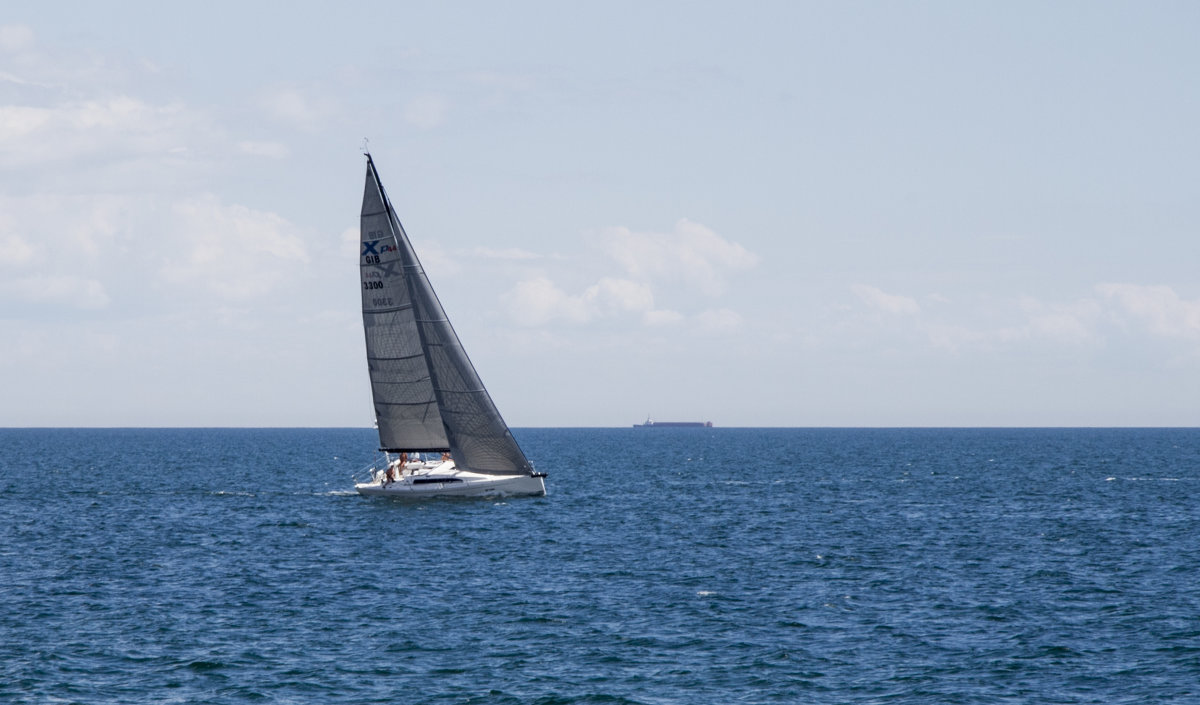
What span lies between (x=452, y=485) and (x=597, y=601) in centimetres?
2867

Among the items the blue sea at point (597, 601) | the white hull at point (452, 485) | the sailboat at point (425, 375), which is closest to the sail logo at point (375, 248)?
the sailboat at point (425, 375)

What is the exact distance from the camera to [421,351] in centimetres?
6906

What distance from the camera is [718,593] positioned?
41562 millimetres

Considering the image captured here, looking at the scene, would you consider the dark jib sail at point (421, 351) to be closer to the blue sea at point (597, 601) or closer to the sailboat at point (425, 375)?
the sailboat at point (425, 375)

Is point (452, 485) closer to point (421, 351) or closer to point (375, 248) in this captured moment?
point (421, 351)

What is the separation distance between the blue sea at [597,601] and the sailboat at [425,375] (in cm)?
167

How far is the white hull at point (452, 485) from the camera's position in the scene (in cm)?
6756

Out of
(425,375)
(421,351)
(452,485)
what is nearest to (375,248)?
(421,351)

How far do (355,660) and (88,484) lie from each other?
73.3 m

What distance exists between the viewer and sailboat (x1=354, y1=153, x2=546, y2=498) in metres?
68.4

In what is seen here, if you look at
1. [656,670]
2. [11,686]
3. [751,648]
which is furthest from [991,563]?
[11,686]

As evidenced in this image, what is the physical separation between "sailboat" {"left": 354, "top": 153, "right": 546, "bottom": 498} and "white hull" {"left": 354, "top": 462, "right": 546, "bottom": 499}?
6 centimetres

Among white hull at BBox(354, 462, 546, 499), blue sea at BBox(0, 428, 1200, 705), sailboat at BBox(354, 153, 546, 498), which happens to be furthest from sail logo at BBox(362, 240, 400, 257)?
blue sea at BBox(0, 428, 1200, 705)

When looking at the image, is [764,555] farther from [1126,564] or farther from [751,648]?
[751,648]
